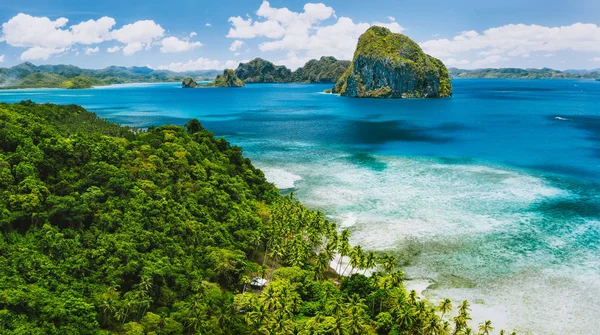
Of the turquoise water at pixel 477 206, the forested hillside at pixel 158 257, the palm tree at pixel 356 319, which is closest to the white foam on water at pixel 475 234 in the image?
the turquoise water at pixel 477 206

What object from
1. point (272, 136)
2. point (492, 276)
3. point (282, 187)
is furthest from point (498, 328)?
point (272, 136)

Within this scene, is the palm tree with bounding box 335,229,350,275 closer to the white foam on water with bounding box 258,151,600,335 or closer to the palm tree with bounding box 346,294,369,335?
the white foam on water with bounding box 258,151,600,335

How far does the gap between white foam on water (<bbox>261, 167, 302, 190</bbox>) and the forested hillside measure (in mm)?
22314

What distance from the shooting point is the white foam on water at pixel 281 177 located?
109500 mm

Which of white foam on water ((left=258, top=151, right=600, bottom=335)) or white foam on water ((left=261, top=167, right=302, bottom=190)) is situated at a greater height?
white foam on water ((left=261, top=167, right=302, bottom=190))

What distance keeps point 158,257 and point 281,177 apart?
201 feet

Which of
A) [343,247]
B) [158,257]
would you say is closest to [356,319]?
[343,247]

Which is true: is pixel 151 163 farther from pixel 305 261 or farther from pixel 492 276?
pixel 492 276

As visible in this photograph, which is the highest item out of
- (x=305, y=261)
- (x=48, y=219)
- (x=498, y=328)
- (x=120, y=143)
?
(x=120, y=143)

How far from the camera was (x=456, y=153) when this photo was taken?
14512 centimetres

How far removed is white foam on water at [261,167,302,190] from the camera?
110 m

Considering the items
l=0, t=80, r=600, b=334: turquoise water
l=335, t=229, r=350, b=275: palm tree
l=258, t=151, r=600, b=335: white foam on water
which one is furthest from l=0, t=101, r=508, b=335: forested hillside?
l=0, t=80, r=600, b=334: turquoise water

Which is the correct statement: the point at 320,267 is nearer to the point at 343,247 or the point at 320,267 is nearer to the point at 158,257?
the point at 343,247

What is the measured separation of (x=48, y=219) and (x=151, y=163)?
26.3 m
